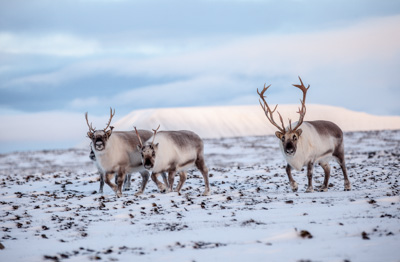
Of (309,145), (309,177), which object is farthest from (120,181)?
(309,145)

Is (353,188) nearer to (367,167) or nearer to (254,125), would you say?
(367,167)

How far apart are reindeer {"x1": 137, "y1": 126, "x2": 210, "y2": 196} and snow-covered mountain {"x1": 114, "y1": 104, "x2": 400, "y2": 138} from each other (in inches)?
2797

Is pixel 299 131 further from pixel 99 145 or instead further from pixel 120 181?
pixel 99 145

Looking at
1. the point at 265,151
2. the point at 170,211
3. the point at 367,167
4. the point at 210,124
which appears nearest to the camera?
the point at 170,211

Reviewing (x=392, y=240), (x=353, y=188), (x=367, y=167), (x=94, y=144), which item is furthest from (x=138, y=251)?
(x=367, y=167)

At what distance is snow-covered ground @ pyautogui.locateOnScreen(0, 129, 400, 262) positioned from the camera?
6309mm

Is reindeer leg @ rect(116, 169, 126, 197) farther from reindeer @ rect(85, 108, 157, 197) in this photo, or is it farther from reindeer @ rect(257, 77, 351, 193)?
reindeer @ rect(257, 77, 351, 193)

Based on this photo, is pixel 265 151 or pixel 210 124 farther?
pixel 210 124

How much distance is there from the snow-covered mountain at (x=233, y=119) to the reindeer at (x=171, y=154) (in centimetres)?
7104

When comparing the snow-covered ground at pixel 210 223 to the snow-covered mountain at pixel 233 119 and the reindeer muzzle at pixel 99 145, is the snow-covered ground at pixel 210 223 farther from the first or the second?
the snow-covered mountain at pixel 233 119

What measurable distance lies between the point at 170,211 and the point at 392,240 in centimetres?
488

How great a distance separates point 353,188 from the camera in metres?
13.1

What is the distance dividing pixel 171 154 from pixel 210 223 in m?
4.56

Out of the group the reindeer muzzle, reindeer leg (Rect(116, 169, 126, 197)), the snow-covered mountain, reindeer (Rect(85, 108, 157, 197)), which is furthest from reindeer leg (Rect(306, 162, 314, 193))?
the snow-covered mountain
